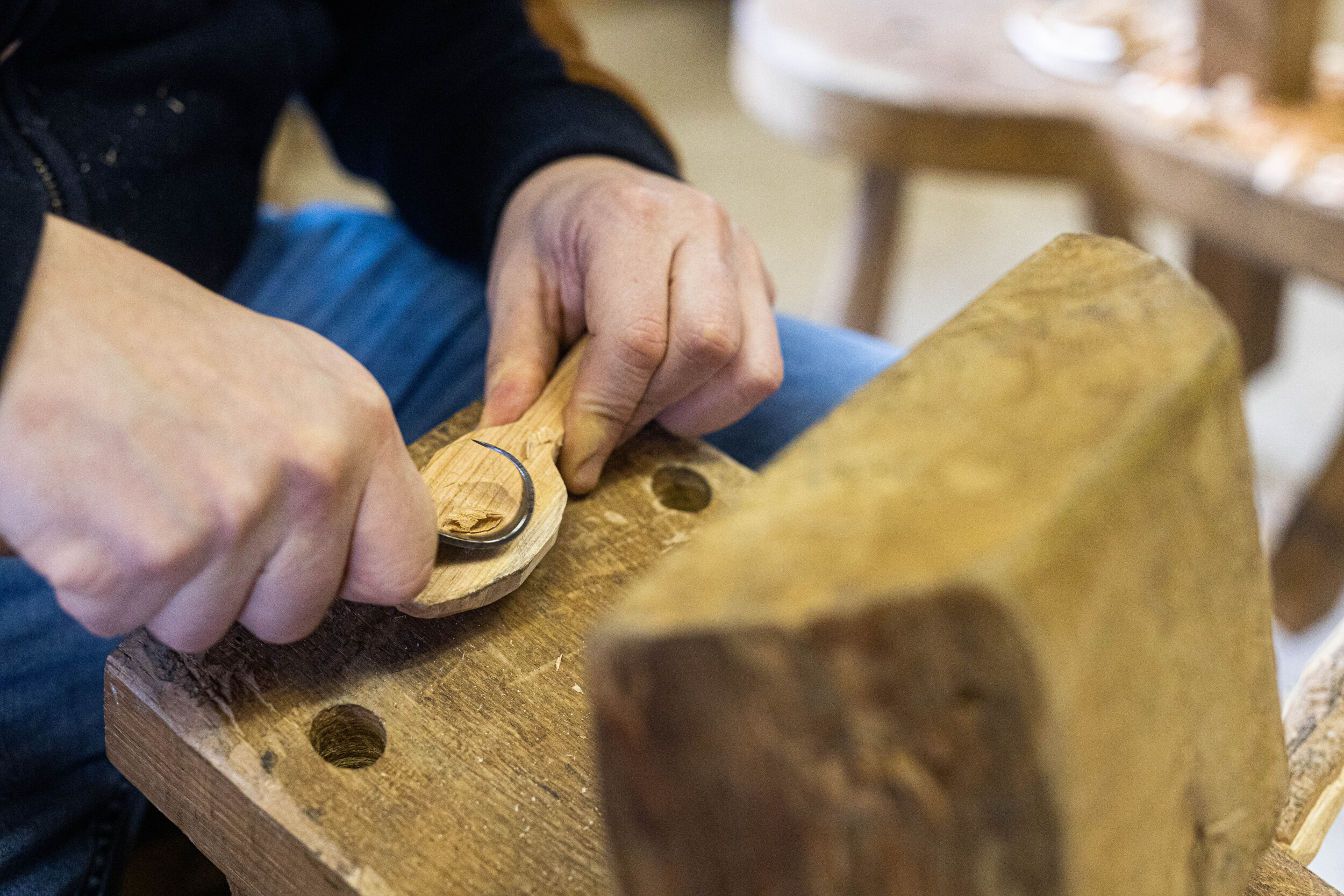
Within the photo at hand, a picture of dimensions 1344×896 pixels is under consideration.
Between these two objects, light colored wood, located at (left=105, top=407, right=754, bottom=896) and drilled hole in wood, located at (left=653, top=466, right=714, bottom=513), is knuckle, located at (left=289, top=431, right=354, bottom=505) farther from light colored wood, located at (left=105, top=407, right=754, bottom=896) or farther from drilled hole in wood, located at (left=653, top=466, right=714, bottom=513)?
drilled hole in wood, located at (left=653, top=466, right=714, bottom=513)

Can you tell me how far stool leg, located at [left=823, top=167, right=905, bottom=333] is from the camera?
1.79 metres

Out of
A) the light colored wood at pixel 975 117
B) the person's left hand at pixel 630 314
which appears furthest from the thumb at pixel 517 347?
the light colored wood at pixel 975 117

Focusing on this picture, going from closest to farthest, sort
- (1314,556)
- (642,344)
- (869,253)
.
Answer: (642,344), (1314,556), (869,253)

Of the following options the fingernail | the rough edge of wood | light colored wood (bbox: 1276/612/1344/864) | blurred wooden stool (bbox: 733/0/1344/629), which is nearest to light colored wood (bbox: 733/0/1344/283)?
blurred wooden stool (bbox: 733/0/1344/629)

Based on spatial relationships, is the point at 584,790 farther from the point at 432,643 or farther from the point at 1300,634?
the point at 1300,634

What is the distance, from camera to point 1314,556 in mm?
1584

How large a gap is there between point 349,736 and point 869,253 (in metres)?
1.54

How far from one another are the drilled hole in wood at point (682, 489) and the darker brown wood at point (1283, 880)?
0.35 meters

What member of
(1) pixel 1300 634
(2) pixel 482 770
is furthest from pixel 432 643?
(1) pixel 1300 634

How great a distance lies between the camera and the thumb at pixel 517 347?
663 millimetres

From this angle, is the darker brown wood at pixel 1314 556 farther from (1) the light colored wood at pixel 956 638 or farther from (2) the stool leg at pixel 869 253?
(1) the light colored wood at pixel 956 638

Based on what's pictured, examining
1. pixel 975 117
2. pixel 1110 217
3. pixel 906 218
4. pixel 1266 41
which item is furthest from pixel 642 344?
pixel 1110 217

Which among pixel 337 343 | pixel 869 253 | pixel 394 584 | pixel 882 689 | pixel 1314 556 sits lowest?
pixel 1314 556

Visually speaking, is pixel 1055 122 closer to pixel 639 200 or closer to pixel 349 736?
pixel 639 200
